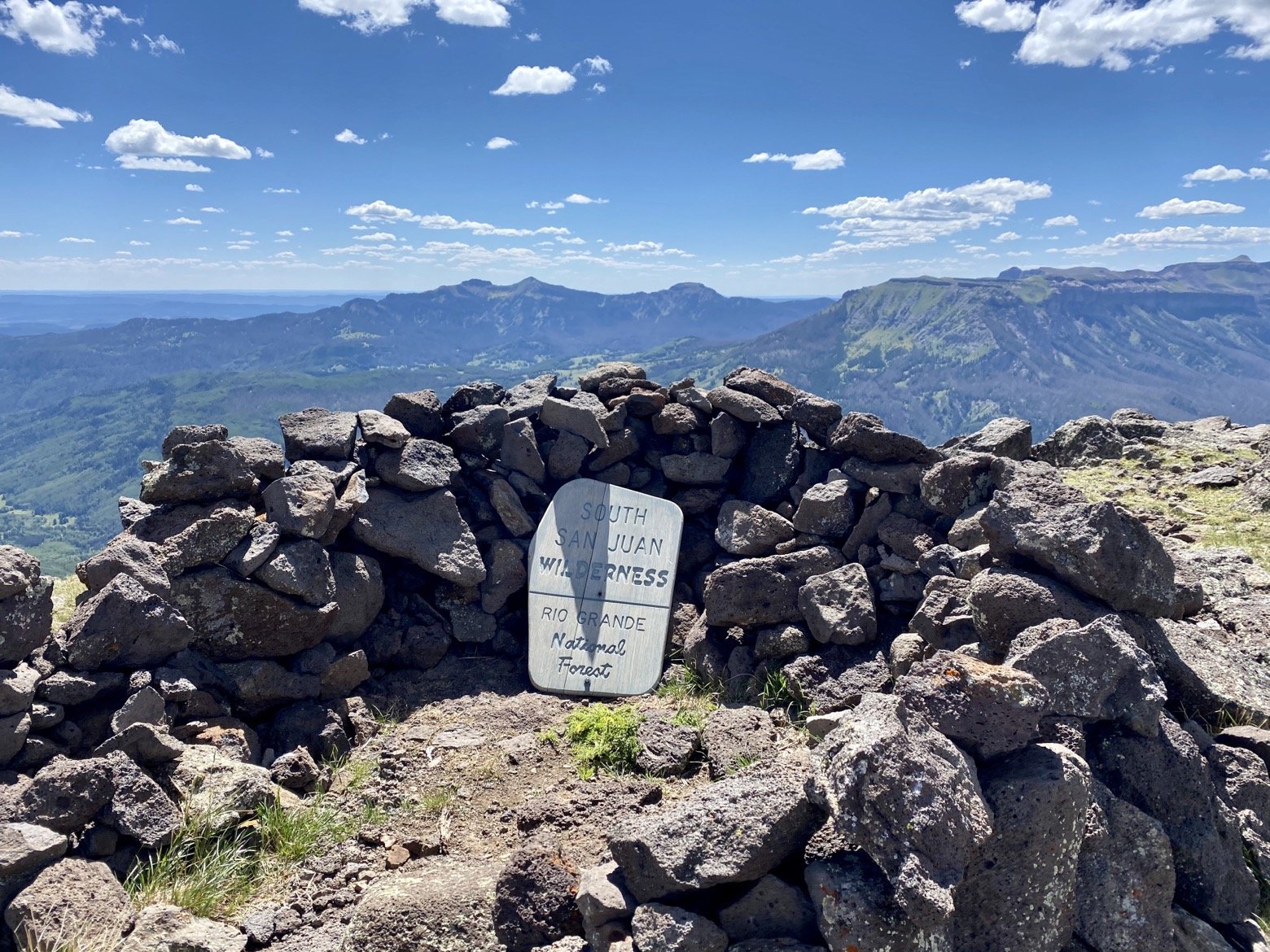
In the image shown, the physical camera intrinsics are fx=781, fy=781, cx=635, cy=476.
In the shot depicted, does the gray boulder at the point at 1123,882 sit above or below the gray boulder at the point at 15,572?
below

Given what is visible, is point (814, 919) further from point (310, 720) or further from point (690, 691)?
point (310, 720)

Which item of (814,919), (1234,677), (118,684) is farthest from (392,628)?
(1234,677)

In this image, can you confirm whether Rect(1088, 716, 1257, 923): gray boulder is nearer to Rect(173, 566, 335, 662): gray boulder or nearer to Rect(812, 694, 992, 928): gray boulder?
Rect(812, 694, 992, 928): gray boulder

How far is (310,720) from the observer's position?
9852mm

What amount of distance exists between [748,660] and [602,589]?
2658mm

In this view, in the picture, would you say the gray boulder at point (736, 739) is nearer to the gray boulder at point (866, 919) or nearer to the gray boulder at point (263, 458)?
the gray boulder at point (866, 919)

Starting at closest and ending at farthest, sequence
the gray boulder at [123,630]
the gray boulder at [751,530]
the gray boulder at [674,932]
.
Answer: the gray boulder at [674,932]
the gray boulder at [123,630]
the gray boulder at [751,530]

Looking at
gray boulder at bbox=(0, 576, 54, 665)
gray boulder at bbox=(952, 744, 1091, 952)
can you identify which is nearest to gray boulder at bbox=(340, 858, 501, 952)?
gray boulder at bbox=(952, 744, 1091, 952)

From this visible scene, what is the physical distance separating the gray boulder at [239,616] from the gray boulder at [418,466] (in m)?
2.48

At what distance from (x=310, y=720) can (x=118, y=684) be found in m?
2.22

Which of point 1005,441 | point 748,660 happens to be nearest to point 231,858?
point 748,660

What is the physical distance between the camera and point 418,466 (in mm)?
12172

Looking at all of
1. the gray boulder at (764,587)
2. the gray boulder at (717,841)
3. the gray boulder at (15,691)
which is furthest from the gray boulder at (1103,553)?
→ the gray boulder at (15,691)

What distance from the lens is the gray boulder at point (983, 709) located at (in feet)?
18.2
